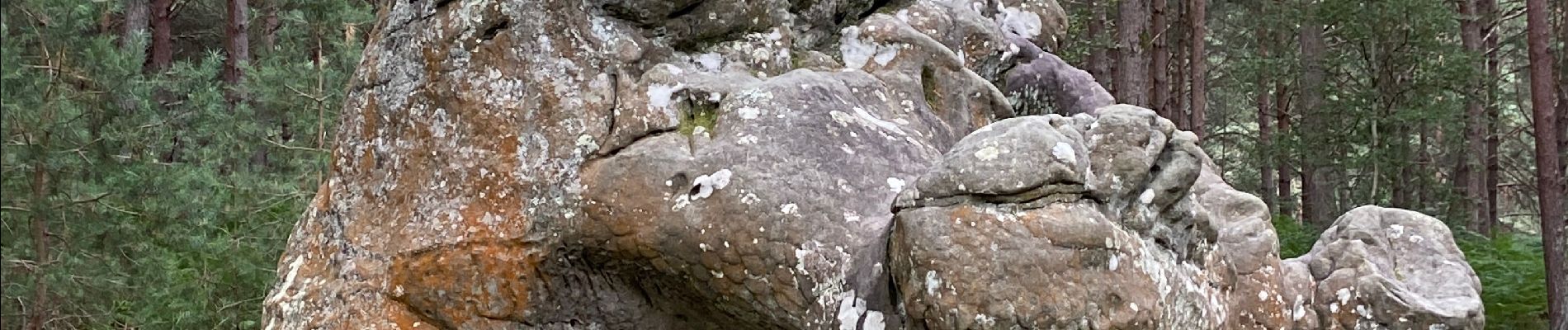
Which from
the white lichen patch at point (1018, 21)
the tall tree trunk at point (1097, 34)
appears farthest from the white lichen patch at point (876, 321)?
the tall tree trunk at point (1097, 34)

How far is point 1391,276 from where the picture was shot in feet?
16.5

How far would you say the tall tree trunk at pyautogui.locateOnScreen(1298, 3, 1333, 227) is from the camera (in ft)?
46.2

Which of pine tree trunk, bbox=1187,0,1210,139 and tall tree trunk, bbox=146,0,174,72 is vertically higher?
tall tree trunk, bbox=146,0,174,72

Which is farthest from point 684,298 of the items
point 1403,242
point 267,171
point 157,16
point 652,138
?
point 157,16

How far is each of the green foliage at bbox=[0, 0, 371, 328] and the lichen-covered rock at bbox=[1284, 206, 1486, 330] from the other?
18.0 ft

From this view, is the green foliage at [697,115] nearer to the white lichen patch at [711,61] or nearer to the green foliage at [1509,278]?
the white lichen patch at [711,61]

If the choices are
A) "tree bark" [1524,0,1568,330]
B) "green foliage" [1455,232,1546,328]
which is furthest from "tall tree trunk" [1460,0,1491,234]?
"tree bark" [1524,0,1568,330]

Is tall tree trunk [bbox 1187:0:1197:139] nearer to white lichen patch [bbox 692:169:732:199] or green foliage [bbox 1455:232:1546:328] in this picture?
green foliage [bbox 1455:232:1546:328]

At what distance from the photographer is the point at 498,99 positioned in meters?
4.78

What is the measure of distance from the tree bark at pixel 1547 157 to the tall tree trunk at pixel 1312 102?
4.24m

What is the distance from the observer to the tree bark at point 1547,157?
9.30 meters

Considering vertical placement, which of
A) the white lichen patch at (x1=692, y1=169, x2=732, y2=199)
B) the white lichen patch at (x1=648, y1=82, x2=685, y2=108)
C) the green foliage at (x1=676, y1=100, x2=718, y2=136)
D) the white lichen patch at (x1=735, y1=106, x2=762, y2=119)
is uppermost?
the white lichen patch at (x1=648, y1=82, x2=685, y2=108)

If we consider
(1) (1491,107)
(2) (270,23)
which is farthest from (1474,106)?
(2) (270,23)

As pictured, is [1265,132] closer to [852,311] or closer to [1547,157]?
[1547,157]
